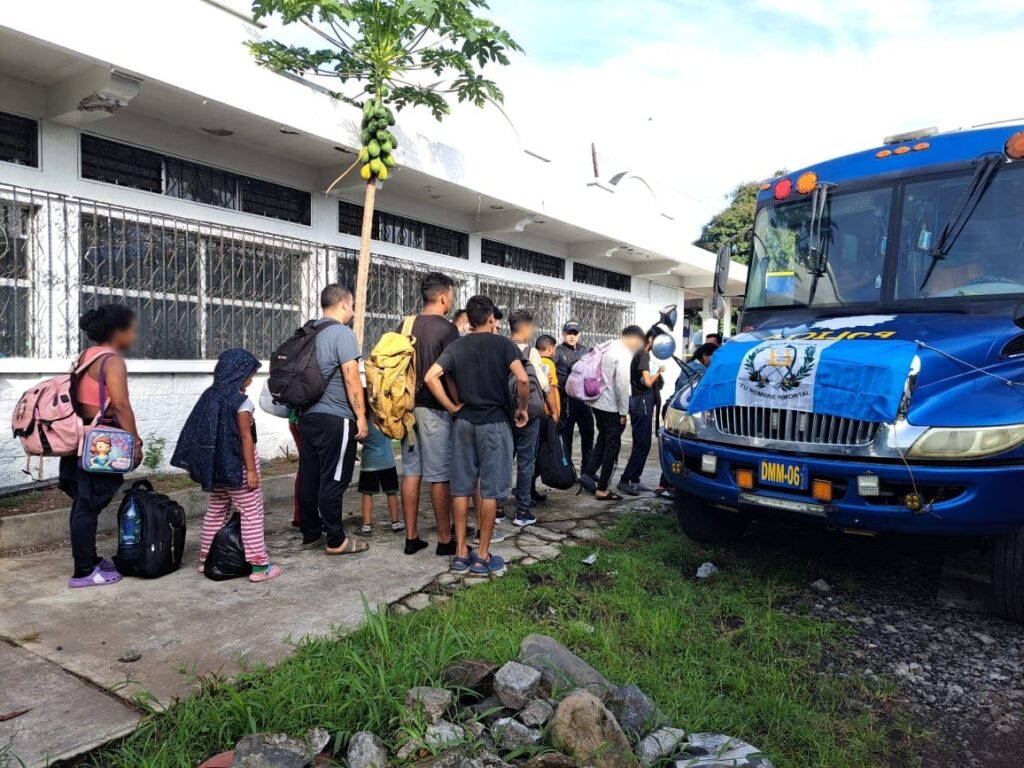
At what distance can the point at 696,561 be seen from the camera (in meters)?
4.58

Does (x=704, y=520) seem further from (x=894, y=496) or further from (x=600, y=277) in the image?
(x=600, y=277)

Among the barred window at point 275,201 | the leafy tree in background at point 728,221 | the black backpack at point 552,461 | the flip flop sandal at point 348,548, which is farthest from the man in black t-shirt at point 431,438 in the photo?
the leafy tree in background at point 728,221

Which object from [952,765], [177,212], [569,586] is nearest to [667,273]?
[177,212]

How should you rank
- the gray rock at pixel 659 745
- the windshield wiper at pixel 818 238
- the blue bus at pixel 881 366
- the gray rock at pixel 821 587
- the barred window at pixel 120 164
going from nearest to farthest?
the gray rock at pixel 659 745 < the blue bus at pixel 881 366 < the gray rock at pixel 821 587 < the windshield wiper at pixel 818 238 < the barred window at pixel 120 164

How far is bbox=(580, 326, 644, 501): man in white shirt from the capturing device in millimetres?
6133

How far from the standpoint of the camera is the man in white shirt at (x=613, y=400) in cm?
613

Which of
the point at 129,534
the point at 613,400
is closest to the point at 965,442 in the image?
the point at 613,400

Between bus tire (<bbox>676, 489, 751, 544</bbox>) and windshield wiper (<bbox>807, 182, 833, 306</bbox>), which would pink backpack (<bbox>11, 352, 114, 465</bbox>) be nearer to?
bus tire (<bbox>676, 489, 751, 544</bbox>)

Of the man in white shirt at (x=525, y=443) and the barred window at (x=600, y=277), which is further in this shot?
the barred window at (x=600, y=277)

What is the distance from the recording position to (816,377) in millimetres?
3635

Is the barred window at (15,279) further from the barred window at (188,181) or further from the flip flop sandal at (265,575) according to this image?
the flip flop sandal at (265,575)

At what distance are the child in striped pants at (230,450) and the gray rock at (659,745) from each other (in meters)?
2.52

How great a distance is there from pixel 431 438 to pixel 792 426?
2094 millimetres

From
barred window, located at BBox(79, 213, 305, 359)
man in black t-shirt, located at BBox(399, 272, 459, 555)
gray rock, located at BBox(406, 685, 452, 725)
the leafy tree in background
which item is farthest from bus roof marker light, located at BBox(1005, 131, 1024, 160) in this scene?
the leafy tree in background
